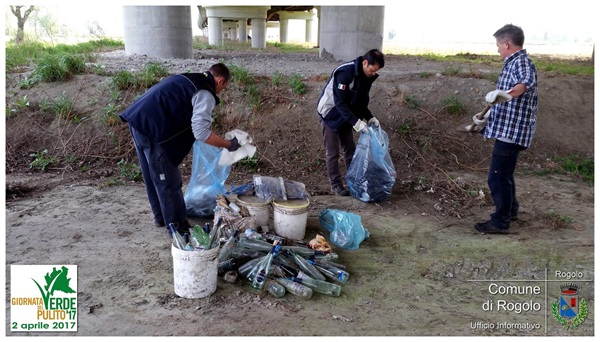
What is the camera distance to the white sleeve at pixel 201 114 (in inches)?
120

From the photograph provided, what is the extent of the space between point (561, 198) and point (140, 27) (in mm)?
8773

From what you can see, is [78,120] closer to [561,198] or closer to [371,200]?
[371,200]

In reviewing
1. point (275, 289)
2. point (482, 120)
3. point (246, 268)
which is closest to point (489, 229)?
point (482, 120)

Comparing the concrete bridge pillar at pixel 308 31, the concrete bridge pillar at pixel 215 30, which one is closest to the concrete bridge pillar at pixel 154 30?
the concrete bridge pillar at pixel 215 30

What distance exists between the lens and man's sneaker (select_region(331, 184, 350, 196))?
4547 mm

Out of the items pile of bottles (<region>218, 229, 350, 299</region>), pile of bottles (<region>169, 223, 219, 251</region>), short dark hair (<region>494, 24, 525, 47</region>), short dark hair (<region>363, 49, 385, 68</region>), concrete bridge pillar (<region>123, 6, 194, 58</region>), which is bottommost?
pile of bottles (<region>218, 229, 350, 299</region>)

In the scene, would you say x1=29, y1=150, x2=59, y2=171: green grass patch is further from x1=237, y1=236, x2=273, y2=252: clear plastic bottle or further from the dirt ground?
x1=237, y1=236, x2=273, y2=252: clear plastic bottle

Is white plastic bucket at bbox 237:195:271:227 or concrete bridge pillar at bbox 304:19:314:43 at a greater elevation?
concrete bridge pillar at bbox 304:19:314:43

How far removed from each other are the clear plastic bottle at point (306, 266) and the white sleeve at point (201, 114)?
1.06 m

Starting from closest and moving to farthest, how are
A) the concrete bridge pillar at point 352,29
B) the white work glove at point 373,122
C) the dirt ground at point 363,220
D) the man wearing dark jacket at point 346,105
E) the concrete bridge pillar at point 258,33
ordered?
the dirt ground at point 363,220 < the man wearing dark jacket at point 346,105 < the white work glove at point 373,122 < the concrete bridge pillar at point 352,29 < the concrete bridge pillar at point 258,33

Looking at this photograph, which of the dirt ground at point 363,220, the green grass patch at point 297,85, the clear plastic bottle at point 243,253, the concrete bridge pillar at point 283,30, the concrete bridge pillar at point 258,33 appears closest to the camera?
the dirt ground at point 363,220

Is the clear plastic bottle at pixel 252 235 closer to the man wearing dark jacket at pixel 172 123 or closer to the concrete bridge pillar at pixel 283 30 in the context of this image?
the man wearing dark jacket at pixel 172 123

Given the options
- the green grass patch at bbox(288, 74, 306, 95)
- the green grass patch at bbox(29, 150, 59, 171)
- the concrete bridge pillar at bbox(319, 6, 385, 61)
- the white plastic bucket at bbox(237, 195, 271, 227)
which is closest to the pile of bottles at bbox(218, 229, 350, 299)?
the white plastic bucket at bbox(237, 195, 271, 227)

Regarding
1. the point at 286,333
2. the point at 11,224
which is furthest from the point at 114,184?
the point at 286,333
